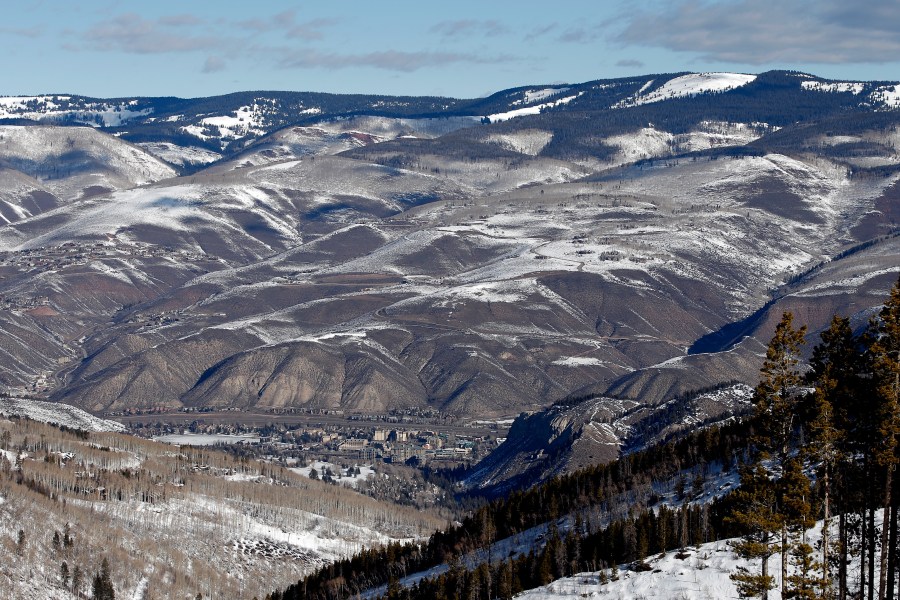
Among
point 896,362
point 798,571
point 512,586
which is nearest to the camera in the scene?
point 896,362

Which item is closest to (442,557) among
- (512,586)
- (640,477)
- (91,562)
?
(640,477)

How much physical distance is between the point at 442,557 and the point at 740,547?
78.5 metres

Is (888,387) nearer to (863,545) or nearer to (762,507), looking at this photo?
(762,507)

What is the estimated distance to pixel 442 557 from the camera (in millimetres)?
147875

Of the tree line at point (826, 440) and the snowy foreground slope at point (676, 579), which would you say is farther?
the snowy foreground slope at point (676, 579)

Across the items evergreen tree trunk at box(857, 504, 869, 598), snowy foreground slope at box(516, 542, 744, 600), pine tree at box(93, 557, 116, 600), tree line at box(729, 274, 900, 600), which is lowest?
pine tree at box(93, 557, 116, 600)

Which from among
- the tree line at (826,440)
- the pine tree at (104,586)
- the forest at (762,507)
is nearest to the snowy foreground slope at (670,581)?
the forest at (762,507)

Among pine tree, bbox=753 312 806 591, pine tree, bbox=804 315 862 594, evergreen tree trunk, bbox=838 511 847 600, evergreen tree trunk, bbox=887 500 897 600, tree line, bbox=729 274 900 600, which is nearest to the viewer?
tree line, bbox=729 274 900 600

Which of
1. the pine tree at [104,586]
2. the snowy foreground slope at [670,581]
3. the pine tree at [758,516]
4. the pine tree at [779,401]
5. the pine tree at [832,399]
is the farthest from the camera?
the pine tree at [104,586]

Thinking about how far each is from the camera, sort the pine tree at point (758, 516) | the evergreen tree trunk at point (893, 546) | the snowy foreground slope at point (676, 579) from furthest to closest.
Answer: the snowy foreground slope at point (676, 579) → the pine tree at point (758, 516) → the evergreen tree trunk at point (893, 546)

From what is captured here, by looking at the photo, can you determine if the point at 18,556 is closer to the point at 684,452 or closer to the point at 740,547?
the point at 684,452

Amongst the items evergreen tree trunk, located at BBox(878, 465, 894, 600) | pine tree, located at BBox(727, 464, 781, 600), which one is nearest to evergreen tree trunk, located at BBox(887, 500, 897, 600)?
evergreen tree trunk, located at BBox(878, 465, 894, 600)

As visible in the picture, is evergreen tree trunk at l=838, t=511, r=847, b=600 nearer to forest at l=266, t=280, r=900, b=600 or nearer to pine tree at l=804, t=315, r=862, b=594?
forest at l=266, t=280, r=900, b=600

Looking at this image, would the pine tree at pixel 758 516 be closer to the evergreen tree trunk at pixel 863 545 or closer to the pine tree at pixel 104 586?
the evergreen tree trunk at pixel 863 545
